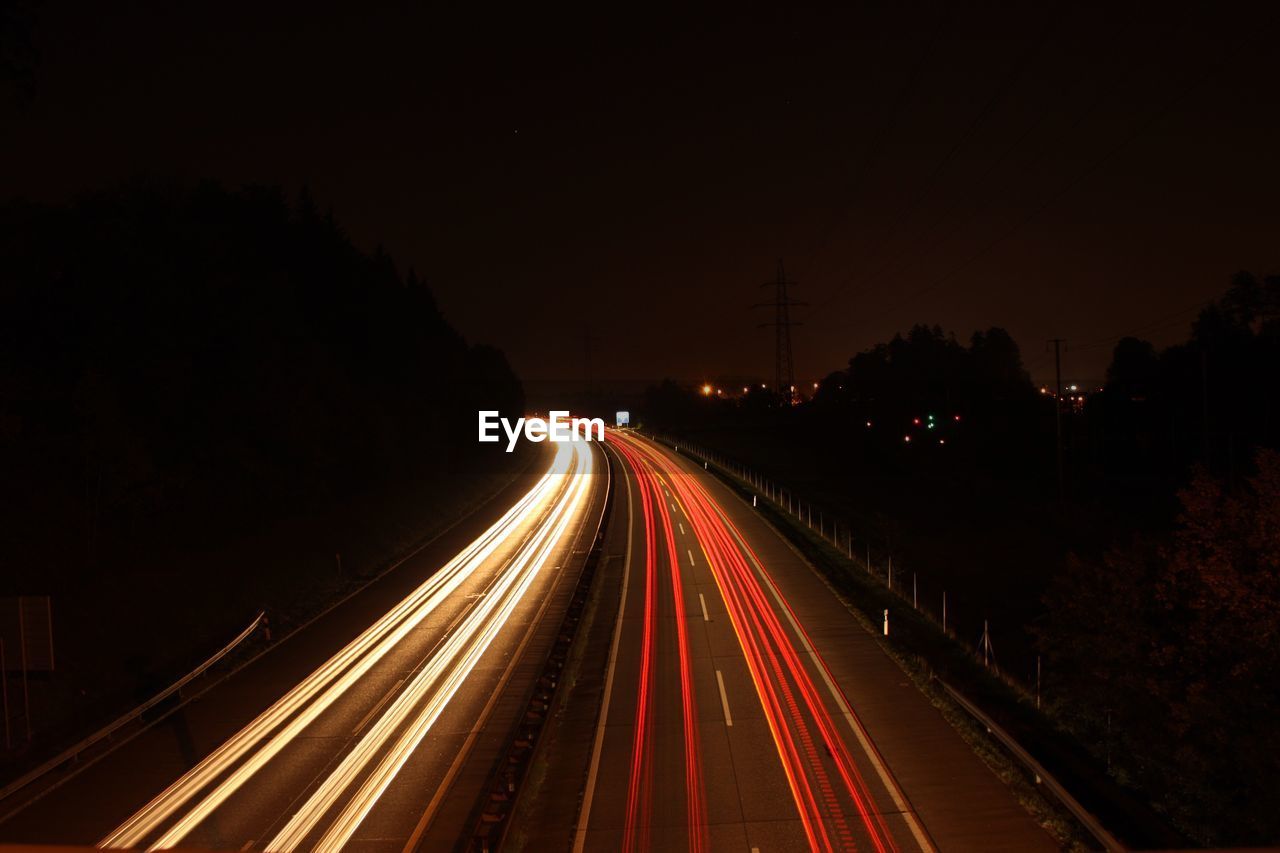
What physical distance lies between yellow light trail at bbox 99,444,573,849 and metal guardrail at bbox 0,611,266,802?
6.13 feet

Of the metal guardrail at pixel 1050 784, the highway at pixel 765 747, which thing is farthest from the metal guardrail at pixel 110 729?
the metal guardrail at pixel 1050 784

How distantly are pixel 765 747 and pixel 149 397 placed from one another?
77.9ft

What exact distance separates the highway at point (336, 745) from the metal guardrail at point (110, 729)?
37 centimetres

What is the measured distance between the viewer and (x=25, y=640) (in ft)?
50.9

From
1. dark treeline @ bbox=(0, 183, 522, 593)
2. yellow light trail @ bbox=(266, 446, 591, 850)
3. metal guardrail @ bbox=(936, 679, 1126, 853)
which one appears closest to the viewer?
metal guardrail @ bbox=(936, 679, 1126, 853)

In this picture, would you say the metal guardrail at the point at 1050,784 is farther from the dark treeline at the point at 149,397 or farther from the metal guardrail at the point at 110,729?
the dark treeline at the point at 149,397

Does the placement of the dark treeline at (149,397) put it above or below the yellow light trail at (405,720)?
above

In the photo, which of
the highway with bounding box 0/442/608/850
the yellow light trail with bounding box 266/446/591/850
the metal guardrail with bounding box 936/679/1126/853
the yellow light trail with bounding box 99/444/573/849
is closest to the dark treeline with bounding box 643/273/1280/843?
the metal guardrail with bounding box 936/679/1126/853

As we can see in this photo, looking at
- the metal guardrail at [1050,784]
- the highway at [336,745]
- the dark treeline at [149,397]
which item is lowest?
the highway at [336,745]

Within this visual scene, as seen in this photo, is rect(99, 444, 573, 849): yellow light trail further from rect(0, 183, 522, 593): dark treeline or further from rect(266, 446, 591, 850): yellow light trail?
rect(0, 183, 522, 593): dark treeline

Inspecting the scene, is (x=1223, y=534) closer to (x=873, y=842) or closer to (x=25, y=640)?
(x=873, y=842)

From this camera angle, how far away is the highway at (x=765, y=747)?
12359mm

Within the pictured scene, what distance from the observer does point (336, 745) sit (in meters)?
15.6

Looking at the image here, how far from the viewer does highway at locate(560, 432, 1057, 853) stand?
12.4m
